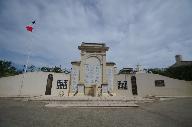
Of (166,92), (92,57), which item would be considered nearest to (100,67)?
(92,57)

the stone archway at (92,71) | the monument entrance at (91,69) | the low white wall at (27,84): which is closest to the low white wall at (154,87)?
the monument entrance at (91,69)

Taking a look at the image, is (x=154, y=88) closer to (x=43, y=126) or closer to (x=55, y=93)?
(x=55, y=93)

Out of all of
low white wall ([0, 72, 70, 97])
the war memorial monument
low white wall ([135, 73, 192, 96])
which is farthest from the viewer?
low white wall ([135, 73, 192, 96])

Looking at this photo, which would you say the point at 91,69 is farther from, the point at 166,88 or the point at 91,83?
the point at 166,88

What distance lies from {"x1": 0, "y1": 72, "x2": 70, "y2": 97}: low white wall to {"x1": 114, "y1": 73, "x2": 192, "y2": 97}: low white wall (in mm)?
10560

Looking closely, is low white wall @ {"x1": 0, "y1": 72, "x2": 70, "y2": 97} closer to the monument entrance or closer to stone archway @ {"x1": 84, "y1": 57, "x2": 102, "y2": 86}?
the monument entrance

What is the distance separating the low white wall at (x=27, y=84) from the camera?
1006 inches

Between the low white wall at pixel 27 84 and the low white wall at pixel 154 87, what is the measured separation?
10.6 meters

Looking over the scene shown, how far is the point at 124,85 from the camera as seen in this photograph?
93.0ft

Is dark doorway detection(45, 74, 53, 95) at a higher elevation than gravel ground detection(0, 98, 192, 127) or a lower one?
higher

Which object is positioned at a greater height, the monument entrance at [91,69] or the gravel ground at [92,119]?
the monument entrance at [91,69]

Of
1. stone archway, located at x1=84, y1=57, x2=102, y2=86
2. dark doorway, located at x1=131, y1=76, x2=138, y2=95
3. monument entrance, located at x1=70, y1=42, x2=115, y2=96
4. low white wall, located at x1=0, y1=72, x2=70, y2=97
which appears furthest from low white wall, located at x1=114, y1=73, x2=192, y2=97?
low white wall, located at x1=0, y1=72, x2=70, y2=97

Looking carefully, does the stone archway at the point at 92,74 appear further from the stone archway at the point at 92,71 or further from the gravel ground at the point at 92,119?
the gravel ground at the point at 92,119

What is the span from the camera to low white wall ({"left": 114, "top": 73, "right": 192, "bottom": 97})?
27.1 m
